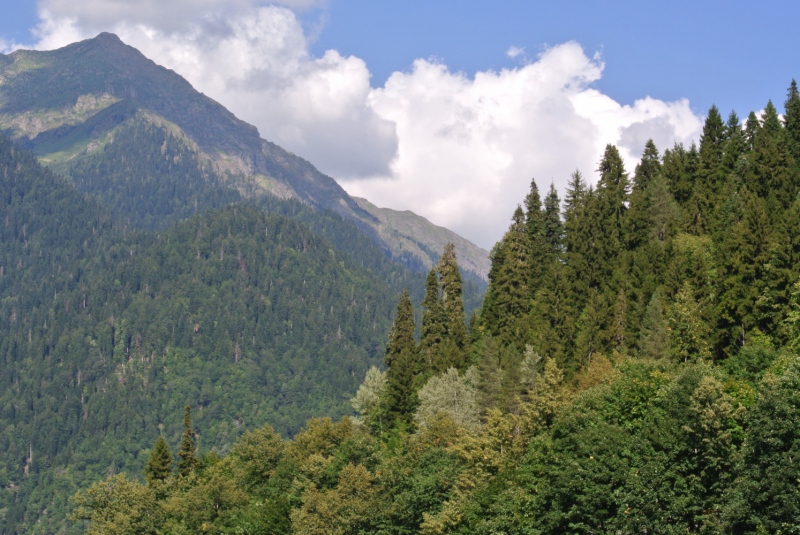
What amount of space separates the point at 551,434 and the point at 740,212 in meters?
42.6

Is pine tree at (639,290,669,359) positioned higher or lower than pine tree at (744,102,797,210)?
lower

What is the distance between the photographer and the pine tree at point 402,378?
9331 cm

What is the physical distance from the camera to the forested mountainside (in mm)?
43188

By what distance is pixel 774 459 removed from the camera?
38750 mm

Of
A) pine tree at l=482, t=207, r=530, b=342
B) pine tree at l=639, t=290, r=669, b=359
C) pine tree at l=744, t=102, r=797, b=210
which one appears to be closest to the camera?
pine tree at l=639, t=290, r=669, b=359

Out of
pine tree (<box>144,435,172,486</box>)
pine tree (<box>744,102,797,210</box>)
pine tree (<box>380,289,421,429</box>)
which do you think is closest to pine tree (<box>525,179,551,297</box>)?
pine tree (<box>380,289,421,429</box>)

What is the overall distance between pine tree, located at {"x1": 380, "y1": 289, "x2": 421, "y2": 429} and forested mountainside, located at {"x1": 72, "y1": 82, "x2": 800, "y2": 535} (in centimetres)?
31

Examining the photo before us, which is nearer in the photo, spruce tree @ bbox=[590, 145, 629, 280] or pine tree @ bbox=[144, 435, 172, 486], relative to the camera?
spruce tree @ bbox=[590, 145, 629, 280]

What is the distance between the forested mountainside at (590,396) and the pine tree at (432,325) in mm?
320

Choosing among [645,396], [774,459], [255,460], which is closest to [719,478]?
[774,459]

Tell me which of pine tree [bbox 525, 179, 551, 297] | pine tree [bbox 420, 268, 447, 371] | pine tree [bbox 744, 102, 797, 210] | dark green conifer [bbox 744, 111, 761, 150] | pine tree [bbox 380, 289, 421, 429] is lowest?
pine tree [bbox 380, 289, 421, 429]

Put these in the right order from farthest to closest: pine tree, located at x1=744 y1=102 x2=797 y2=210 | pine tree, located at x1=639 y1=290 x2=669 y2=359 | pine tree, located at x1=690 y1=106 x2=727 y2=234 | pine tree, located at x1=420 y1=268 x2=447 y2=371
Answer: pine tree, located at x1=420 y1=268 x2=447 y2=371 < pine tree, located at x1=690 y1=106 x2=727 y2=234 < pine tree, located at x1=744 y1=102 x2=797 y2=210 < pine tree, located at x1=639 y1=290 x2=669 y2=359

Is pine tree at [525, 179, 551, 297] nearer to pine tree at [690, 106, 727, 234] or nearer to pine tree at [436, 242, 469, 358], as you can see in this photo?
pine tree at [436, 242, 469, 358]

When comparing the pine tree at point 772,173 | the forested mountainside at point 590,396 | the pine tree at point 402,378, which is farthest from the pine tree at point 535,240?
the pine tree at point 772,173
